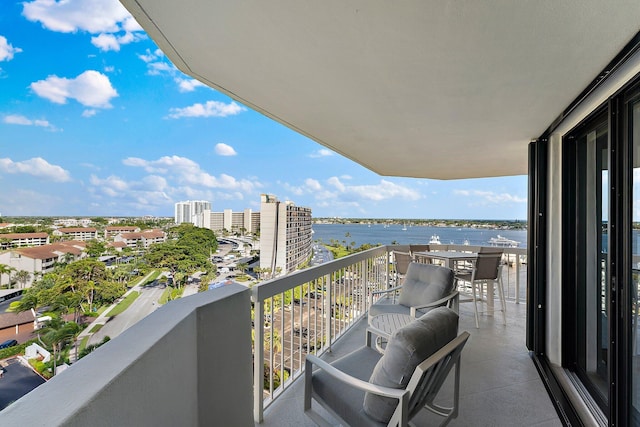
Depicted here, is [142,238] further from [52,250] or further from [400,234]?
[400,234]

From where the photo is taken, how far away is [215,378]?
1532 mm

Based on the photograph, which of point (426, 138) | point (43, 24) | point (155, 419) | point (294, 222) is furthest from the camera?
point (294, 222)

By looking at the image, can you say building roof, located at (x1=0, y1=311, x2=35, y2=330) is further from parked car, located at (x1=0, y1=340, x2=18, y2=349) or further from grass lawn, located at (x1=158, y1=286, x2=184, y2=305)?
grass lawn, located at (x1=158, y1=286, x2=184, y2=305)

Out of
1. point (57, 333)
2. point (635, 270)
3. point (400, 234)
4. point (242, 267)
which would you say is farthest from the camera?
point (400, 234)

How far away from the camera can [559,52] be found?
1.66m

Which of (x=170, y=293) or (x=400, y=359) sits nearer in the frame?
(x=400, y=359)

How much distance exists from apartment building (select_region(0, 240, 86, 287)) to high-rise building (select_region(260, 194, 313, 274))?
118 inches

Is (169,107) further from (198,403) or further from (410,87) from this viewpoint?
(198,403)

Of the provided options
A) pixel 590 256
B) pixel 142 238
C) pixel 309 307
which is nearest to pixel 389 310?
pixel 309 307

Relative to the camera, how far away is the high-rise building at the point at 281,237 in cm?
562

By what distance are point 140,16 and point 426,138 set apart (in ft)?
9.24

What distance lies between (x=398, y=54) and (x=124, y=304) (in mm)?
2751

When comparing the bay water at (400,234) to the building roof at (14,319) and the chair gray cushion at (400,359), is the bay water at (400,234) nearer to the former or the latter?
the chair gray cushion at (400,359)

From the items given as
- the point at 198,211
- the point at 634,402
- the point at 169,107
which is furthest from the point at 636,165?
the point at 169,107
